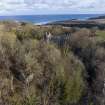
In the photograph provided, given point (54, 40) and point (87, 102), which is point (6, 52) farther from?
point (87, 102)

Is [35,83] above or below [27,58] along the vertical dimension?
below

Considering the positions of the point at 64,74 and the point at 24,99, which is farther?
the point at 64,74

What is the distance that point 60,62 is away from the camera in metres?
43.2

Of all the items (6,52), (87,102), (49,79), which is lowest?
(87,102)

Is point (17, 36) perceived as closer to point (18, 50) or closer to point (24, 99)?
point (18, 50)

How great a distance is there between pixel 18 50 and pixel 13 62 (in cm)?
218

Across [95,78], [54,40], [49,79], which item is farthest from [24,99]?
[54,40]

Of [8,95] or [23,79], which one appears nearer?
[8,95]

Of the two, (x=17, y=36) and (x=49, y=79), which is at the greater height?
(x=17, y=36)

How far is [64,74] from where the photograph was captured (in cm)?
4103

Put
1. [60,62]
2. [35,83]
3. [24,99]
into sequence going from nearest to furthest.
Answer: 1. [24,99]
2. [35,83]
3. [60,62]

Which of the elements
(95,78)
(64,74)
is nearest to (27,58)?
(64,74)

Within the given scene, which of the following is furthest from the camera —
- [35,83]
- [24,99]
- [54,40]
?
Answer: [54,40]

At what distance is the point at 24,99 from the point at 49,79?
4.69 meters
